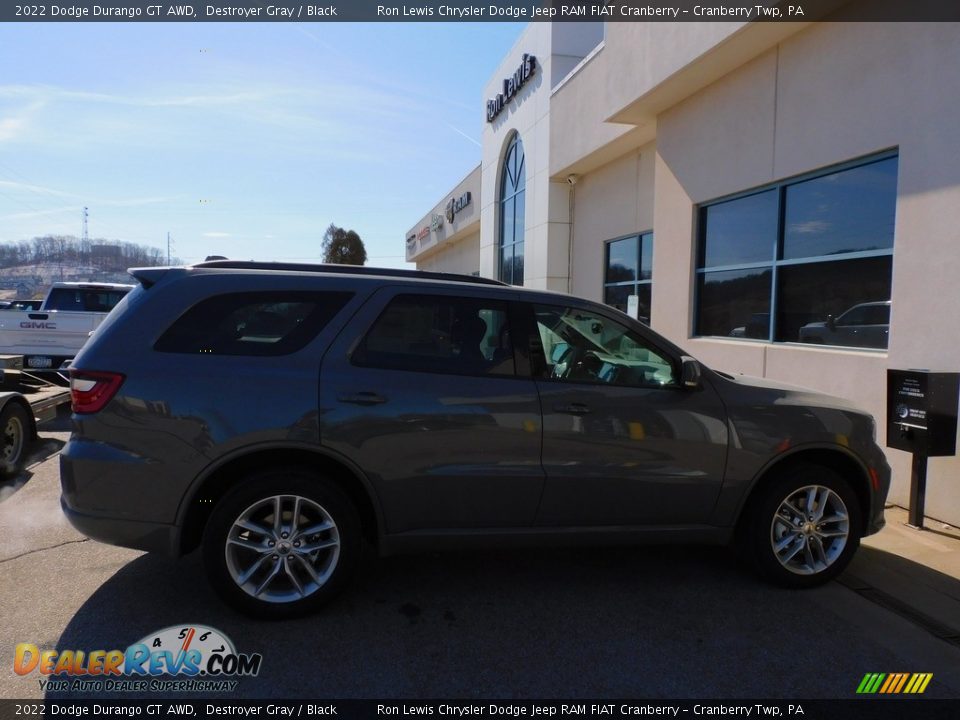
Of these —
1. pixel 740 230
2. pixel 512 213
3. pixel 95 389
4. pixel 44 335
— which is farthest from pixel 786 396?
pixel 512 213

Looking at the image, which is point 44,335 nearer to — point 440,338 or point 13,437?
point 13,437

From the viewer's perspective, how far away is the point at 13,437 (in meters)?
6.68

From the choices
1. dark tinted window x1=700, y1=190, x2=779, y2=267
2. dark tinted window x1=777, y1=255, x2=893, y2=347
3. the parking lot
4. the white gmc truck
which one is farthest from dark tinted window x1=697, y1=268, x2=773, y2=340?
the white gmc truck

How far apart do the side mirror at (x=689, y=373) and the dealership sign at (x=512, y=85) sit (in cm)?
1364

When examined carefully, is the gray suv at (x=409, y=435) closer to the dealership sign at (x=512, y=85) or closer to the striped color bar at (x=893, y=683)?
the striped color bar at (x=893, y=683)

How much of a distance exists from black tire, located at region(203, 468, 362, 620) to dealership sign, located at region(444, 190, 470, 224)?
2340 centimetres

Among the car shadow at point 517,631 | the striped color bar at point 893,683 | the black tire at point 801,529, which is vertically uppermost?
the black tire at point 801,529

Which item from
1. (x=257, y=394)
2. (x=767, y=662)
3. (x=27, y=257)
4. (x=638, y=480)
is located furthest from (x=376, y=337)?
(x=27, y=257)

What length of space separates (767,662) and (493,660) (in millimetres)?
1329

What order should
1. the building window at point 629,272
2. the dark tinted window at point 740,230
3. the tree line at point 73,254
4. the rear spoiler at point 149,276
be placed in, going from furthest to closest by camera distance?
the tree line at point 73,254 → the building window at point 629,272 → the dark tinted window at point 740,230 → the rear spoiler at point 149,276

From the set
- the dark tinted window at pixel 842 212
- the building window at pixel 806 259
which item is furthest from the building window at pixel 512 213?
the dark tinted window at pixel 842 212

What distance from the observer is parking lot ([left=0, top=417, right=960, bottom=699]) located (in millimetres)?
3131

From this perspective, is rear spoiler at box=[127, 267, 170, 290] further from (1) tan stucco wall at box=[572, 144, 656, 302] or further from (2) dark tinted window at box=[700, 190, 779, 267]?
(1) tan stucco wall at box=[572, 144, 656, 302]

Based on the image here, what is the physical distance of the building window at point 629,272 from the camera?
11823 mm
